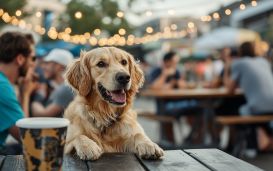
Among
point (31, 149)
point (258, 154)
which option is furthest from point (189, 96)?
point (31, 149)

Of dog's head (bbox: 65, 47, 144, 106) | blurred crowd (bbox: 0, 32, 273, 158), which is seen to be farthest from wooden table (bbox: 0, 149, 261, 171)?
blurred crowd (bbox: 0, 32, 273, 158)

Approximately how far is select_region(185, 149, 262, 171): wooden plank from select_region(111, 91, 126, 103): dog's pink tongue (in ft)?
1.87

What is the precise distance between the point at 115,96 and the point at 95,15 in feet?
24.6

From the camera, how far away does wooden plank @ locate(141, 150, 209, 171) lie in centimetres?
214

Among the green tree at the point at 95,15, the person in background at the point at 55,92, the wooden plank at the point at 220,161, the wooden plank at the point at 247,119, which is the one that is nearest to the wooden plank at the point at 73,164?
the wooden plank at the point at 220,161

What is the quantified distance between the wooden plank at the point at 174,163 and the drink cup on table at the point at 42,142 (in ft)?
1.87

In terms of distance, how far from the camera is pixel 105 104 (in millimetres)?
2953

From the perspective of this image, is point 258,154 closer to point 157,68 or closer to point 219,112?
point 219,112

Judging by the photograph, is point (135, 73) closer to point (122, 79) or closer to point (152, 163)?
point (122, 79)

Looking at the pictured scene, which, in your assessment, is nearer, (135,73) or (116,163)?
(116,163)

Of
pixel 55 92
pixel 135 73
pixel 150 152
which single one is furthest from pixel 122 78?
pixel 55 92

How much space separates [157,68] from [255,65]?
2.47 metres

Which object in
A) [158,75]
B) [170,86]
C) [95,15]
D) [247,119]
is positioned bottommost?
[247,119]

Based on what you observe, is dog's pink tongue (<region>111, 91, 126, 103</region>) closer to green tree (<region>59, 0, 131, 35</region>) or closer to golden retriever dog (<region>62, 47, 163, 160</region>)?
golden retriever dog (<region>62, 47, 163, 160</region>)
